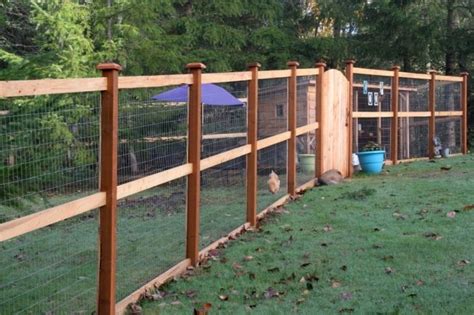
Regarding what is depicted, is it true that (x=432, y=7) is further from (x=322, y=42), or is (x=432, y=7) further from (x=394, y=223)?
(x=394, y=223)

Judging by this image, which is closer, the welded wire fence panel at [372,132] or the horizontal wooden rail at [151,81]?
the horizontal wooden rail at [151,81]

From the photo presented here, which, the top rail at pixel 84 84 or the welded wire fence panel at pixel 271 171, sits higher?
the top rail at pixel 84 84

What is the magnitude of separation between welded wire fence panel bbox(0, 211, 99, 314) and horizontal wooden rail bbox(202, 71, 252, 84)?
1875 mm

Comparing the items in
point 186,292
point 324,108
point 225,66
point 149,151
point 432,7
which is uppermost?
point 432,7

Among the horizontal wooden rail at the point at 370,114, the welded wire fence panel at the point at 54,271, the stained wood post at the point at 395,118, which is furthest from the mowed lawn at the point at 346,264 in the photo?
the stained wood post at the point at 395,118

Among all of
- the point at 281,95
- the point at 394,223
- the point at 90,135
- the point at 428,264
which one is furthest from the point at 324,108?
the point at 90,135

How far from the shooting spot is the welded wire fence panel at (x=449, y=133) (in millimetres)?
16297

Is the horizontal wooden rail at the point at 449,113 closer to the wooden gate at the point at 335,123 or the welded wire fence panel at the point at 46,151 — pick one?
the wooden gate at the point at 335,123

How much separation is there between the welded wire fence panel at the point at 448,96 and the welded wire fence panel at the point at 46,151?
12.8 metres

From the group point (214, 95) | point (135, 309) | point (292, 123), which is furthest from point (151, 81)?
point (292, 123)

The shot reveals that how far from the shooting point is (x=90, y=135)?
187 inches

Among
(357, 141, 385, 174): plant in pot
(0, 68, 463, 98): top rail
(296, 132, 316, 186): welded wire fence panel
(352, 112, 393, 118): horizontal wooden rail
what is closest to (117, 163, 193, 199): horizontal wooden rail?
(0, 68, 463, 98): top rail

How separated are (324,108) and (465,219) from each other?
4422mm

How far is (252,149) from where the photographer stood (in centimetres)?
822
